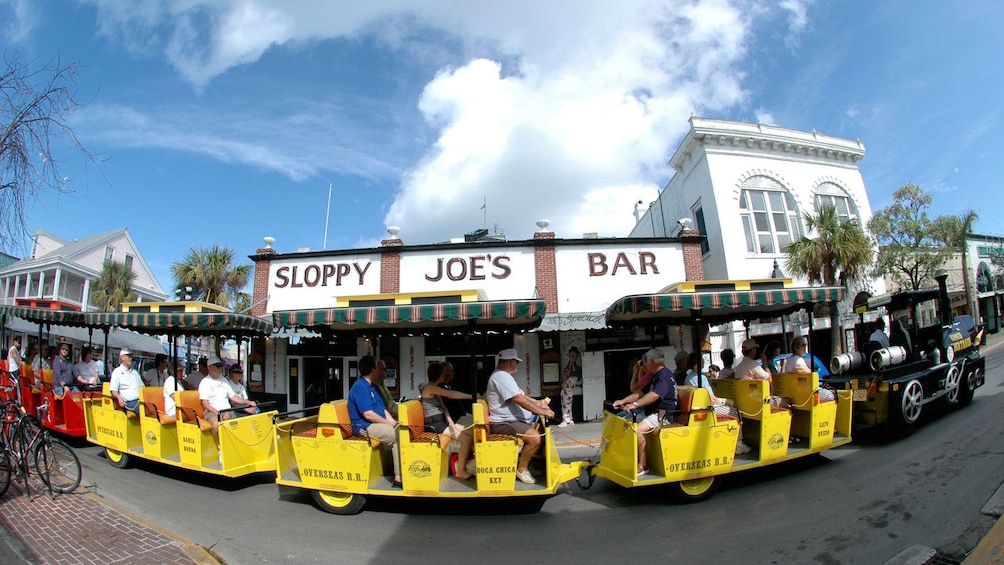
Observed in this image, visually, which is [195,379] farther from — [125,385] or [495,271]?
[495,271]

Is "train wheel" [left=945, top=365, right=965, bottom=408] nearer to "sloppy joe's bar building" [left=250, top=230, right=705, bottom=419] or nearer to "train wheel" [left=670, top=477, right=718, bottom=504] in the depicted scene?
"train wheel" [left=670, top=477, right=718, bottom=504]

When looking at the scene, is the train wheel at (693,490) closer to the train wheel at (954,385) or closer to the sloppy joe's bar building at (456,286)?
the train wheel at (954,385)

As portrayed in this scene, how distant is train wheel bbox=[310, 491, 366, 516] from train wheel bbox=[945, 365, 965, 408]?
31.7 ft

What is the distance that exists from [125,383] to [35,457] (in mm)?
2192

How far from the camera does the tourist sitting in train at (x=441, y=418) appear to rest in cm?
532

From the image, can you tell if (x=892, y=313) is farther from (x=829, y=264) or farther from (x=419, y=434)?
(x=419, y=434)

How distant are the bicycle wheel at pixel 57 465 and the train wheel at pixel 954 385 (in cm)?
1299

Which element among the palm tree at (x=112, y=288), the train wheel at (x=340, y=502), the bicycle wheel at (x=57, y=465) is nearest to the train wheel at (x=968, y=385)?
the train wheel at (x=340, y=502)

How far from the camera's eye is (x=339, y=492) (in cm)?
525

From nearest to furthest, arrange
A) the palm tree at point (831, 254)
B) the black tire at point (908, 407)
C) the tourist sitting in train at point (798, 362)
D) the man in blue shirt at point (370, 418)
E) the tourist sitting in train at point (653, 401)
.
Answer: the tourist sitting in train at point (653, 401)
the man in blue shirt at point (370, 418)
the tourist sitting in train at point (798, 362)
the black tire at point (908, 407)
the palm tree at point (831, 254)

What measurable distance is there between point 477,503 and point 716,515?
2.68 meters

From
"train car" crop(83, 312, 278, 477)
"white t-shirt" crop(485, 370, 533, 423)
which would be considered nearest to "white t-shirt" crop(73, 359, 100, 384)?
"train car" crop(83, 312, 278, 477)

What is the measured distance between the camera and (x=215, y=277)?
22297mm

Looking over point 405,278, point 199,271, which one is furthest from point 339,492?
point 199,271
